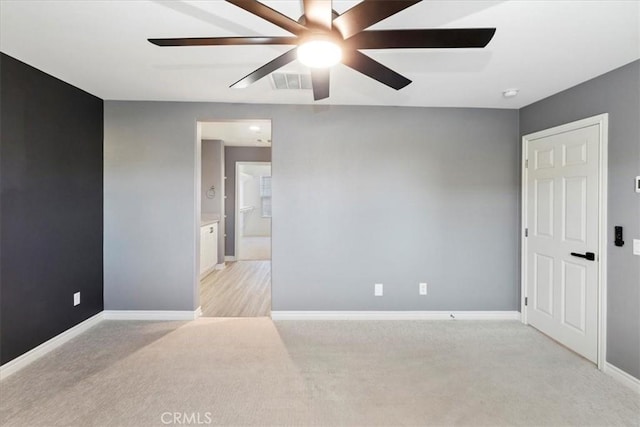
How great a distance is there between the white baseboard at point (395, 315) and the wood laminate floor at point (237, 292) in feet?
1.32

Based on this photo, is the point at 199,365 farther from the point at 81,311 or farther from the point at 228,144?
the point at 228,144

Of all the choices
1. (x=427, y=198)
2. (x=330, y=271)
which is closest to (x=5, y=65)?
(x=330, y=271)

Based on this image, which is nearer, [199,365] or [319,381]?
[319,381]

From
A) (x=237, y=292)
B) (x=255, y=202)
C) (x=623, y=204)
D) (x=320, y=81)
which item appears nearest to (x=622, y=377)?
(x=623, y=204)

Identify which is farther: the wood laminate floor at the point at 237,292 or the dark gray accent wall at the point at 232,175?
the dark gray accent wall at the point at 232,175

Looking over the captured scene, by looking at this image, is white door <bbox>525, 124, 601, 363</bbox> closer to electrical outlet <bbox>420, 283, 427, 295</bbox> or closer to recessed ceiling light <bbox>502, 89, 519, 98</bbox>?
recessed ceiling light <bbox>502, 89, 519, 98</bbox>

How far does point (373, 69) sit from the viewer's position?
5.29 feet

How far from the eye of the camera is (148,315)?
10.6 ft

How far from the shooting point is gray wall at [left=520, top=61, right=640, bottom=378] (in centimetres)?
215

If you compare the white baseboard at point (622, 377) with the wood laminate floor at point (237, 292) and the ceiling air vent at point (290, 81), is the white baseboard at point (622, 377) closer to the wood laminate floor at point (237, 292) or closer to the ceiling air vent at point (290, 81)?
the wood laminate floor at point (237, 292)

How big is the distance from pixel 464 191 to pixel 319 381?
247 cm

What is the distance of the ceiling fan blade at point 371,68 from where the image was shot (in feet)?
4.85

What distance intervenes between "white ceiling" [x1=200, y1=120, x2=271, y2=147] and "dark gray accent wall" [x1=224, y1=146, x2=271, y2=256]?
0.28 metres

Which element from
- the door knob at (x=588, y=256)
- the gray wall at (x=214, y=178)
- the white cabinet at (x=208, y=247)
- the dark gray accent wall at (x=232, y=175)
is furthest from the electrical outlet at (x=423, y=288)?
the dark gray accent wall at (x=232, y=175)
